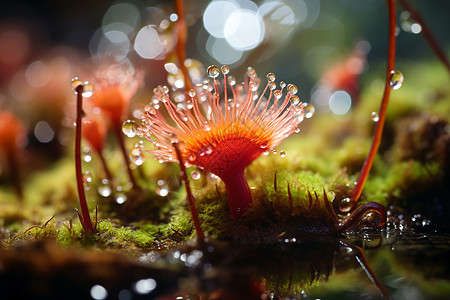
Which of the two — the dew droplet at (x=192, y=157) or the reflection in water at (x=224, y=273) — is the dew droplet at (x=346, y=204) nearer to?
the reflection in water at (x=224, y=273)

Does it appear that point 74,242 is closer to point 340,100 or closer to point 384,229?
point 384,229

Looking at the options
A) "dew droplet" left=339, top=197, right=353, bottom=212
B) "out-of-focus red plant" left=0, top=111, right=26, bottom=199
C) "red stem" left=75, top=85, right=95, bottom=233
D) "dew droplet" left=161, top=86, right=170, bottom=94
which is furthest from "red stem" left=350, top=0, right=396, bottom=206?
"out-of-focus red plant" left=0, top=111, right=26, bottom=199

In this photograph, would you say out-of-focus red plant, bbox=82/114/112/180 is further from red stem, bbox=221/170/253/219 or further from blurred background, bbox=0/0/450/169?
blurred background, bbox=0/0/450/169

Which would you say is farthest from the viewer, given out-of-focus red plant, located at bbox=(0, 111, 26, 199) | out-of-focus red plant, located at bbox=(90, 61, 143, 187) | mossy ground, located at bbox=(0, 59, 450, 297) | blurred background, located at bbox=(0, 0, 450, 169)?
blurred background, located at bbox=(0, 0, 450, 169)

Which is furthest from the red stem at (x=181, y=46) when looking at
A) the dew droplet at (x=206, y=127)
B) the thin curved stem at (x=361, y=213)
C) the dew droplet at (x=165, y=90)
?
the thin curved stem at (x=361, y=213)

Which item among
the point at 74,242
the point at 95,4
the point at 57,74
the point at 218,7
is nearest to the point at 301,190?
the point at 74,242

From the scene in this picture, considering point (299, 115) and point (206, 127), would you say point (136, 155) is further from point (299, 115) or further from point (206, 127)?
point (299, 115)
